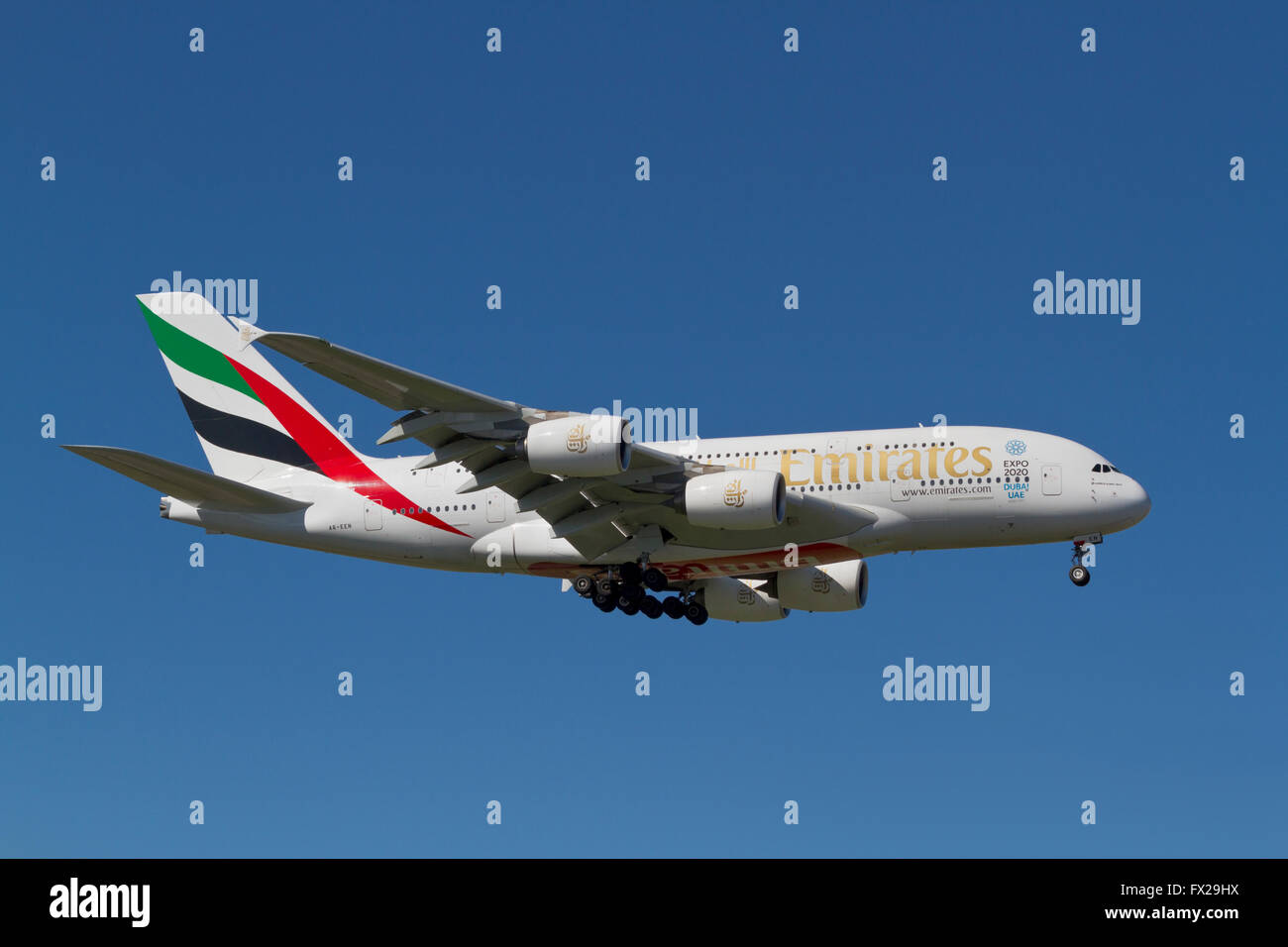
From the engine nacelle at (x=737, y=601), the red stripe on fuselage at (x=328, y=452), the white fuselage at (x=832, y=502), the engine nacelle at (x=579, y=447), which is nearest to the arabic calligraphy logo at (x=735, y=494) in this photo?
the white fuselage at (x=832, y=502)

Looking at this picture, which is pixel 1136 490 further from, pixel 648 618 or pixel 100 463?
pixel 100 463

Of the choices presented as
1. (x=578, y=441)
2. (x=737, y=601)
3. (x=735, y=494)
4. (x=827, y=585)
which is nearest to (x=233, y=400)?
(x=578, y=441)

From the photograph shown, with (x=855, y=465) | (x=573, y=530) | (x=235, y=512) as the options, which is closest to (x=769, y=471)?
(x=855, y=465)

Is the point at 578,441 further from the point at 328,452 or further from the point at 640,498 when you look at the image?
the point at 328,452

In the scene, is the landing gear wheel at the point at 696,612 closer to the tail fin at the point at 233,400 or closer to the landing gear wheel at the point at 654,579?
the landing gear wheel at the point at 654,579

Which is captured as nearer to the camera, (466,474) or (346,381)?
(346,381)

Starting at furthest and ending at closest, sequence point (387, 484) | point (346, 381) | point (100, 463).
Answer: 1. point (387, 484)
2. point (100, 463)
3. point (346, 381)
